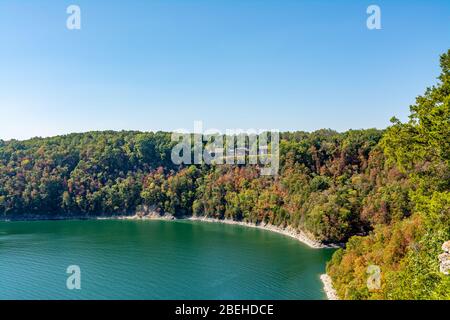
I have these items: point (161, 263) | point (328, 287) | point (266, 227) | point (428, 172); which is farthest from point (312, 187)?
point (428, 172)

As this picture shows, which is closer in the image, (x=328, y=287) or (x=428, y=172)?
(x=428, y=172)

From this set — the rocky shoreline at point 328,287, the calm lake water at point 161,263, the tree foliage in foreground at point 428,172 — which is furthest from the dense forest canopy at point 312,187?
the calm lake water at point 161,263

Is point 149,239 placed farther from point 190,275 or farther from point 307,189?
point 307,189

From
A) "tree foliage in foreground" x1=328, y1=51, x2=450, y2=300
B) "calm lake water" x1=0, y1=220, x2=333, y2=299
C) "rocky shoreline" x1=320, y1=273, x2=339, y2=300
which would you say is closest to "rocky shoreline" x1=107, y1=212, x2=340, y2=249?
"calm lake water" x1=0, y1=220, x2=333, y2=299

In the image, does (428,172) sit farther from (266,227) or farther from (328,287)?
(266,227)

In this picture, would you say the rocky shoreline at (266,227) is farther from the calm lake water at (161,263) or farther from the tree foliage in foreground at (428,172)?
the tree foliage in foreground at (428,172)

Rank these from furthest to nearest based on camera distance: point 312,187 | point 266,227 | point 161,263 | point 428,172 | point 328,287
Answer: point 266,227
point 312,187
point 161,263
point 328,287
point 428,172

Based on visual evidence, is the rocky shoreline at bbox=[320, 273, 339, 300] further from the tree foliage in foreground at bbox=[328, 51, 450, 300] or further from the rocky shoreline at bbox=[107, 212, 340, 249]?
the rocky shoreline at bbox=[107, 212, 340, 249]
